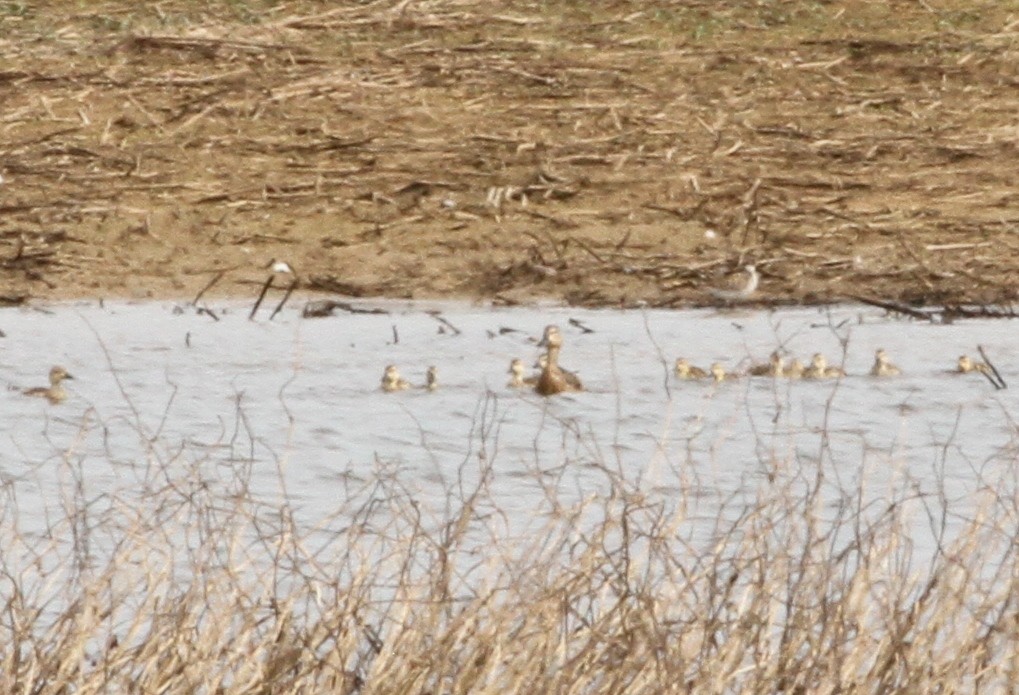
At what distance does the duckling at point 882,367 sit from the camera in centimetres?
1066

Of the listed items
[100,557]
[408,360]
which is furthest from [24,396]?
[100,557]

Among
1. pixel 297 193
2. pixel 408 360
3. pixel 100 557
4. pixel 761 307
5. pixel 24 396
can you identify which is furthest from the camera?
pixel 297 193

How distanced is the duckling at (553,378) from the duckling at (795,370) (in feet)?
2.76

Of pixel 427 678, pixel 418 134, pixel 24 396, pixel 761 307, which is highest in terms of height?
pixel 418 134

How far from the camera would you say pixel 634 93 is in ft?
52.3

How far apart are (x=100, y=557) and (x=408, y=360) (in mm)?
4668

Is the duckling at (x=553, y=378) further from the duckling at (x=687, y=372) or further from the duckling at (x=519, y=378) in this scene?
the duckling at (x=687, y=372)

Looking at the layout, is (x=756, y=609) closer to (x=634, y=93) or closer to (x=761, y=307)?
(x=761, y=307)

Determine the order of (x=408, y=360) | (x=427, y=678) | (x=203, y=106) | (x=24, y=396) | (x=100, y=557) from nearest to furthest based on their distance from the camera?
1. (x=427, y=678)
2. (x=100, y=557)
3. (x=24, y=396)
4. (x=408, y=360)
5. (x=203, y=106)

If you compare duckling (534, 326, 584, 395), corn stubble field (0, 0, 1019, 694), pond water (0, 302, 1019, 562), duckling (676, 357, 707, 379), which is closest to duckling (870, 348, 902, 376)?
pond water (0, 302, 1019, 562)

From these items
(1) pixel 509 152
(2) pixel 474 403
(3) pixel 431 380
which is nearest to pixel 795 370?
(2) pixel 474 403

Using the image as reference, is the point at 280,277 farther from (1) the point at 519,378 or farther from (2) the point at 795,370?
(2) the point at 795,370

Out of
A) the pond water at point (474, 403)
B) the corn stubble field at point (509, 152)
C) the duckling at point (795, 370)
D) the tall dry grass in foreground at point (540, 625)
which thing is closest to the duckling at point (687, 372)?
the pond water at point (474, 403)

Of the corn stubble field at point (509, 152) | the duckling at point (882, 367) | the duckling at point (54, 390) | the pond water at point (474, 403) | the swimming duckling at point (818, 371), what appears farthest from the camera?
the corn stubble field at point (509, 152)
